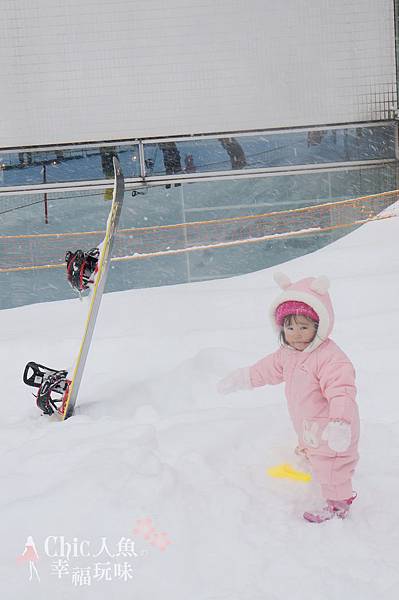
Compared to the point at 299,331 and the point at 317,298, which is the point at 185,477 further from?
the point at 317,298

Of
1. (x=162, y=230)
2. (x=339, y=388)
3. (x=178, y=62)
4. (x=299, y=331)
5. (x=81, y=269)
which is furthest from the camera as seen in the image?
(x=162, y=230)

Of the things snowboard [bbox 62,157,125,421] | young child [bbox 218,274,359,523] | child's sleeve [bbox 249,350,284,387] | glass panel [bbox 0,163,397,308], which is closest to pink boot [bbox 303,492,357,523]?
young child [bbox 218,274,359,523]

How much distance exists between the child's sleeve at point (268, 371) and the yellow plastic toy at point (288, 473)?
348 millimetres

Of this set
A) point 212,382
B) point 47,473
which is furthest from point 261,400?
point 47,473

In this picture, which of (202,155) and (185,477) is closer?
(185,477)

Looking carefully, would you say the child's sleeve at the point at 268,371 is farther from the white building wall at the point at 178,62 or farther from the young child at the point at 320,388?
the white building wall at the point at 178,62

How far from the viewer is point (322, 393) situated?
8.27 feet

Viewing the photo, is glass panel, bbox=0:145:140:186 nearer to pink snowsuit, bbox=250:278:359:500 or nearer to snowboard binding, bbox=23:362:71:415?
snowboard binding, bbox=23:362:71:415

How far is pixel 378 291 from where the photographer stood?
5.19 metres

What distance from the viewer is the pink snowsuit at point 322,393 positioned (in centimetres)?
237

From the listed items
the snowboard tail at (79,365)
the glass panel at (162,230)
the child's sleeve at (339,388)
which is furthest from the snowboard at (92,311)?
the glass panel at (162,230)

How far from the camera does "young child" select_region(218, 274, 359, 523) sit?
2.34 metres

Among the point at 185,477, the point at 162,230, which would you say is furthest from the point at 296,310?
the point at 162,230

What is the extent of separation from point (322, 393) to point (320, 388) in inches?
0.8
